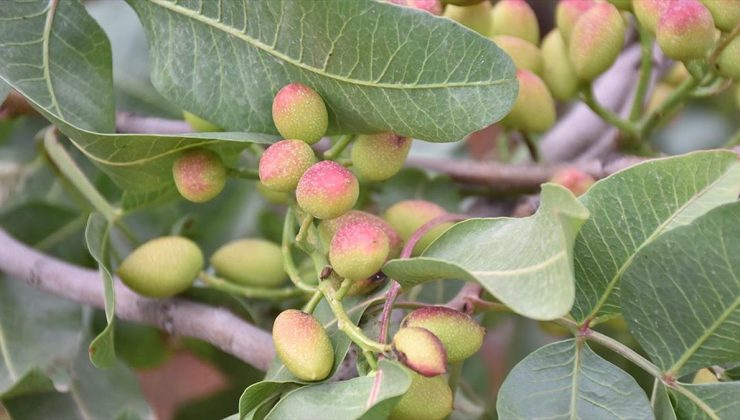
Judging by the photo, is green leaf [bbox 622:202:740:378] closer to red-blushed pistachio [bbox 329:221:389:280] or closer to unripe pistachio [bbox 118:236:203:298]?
red-blushed pistachio [bbox 329:221:389:280]

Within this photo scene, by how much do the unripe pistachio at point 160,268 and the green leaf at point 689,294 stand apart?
0.31m

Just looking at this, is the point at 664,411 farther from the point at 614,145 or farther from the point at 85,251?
the point at 85,251

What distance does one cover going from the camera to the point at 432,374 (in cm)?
43

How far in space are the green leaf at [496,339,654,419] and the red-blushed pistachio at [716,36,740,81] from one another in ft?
0.72

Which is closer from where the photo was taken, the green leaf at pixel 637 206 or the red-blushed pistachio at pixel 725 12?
the green leaf at pixel 637 206

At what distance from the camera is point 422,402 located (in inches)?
18.7

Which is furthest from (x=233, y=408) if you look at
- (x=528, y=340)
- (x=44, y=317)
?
(x=528, y=340)

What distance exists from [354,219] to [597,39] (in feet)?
0.86

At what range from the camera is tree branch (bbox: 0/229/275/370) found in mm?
638

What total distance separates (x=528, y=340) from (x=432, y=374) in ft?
2.26

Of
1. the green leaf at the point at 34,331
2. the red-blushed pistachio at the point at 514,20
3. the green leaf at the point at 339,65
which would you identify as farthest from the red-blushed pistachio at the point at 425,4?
the green leaf at the point at 34,331

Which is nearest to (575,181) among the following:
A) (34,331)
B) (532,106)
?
(532,106)

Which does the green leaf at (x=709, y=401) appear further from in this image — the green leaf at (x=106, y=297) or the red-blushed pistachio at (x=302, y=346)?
the green leaf at (x=106, y=297)

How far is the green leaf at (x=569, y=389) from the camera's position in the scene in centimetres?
47
